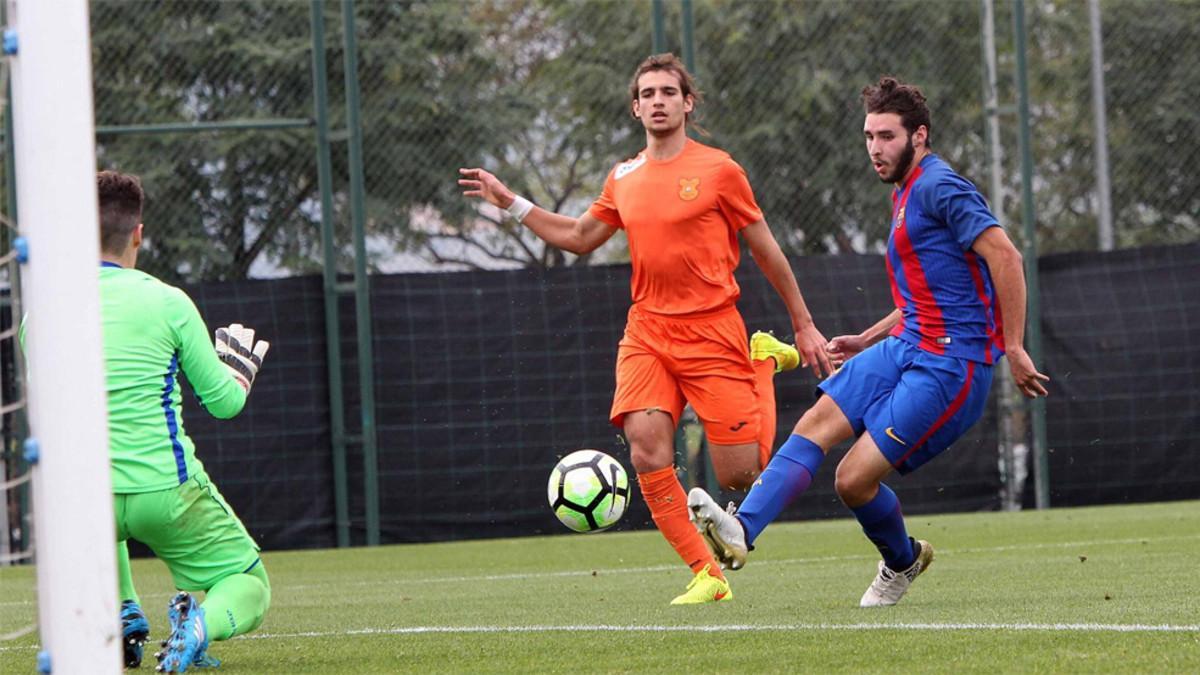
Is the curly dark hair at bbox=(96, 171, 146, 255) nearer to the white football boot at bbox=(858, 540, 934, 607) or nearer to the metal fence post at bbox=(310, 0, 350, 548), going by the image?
the white football boot at bbox=(858, 540, 934, 607)

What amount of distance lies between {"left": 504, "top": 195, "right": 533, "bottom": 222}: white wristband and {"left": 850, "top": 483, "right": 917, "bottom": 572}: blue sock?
2060 mm

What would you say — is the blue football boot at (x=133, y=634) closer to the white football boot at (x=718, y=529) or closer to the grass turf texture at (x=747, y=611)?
the grass turf texture at (x=747, y=611)

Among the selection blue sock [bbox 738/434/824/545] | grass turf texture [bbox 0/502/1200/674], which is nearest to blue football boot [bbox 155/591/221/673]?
grass turf texture [bbox 0/502/1200/674]

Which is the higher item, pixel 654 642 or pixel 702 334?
pixel 702 334

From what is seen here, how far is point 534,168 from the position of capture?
16.4 m

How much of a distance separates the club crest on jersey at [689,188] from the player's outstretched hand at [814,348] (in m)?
0.67

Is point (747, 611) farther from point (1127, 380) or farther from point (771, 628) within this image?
point (1127, 380)

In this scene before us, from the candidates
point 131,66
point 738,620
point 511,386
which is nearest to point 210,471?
point 511,386

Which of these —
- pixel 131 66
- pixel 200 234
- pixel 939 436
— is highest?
pixel 131 66

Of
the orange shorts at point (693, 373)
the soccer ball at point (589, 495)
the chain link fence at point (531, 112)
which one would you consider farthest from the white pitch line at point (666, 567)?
the chain link fence at point (531, 112)

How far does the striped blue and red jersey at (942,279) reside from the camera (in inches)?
238

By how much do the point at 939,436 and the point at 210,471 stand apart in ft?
25.3

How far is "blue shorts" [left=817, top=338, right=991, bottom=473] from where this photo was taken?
6.02 metres

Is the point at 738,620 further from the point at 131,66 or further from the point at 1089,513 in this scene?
the point at 131,66
